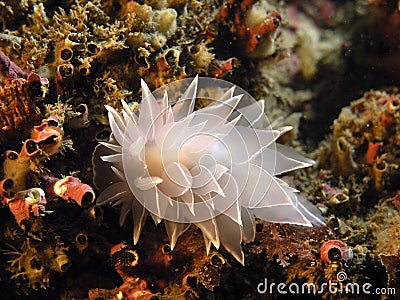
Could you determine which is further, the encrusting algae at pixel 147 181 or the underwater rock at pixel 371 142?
the underwater rock at pixel 371 142

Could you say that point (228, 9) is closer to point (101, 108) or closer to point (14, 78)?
point (101, 108)

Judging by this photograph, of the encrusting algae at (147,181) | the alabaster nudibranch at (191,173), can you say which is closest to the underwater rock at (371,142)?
the encrusting algae at (147,181)

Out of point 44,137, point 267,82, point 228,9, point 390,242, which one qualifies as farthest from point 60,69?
point 390,242

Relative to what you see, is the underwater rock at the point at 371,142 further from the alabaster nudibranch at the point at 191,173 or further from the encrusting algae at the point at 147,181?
the alabaster nudibranch at the point at 191,173

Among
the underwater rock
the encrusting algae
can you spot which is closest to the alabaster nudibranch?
the encrusting algae

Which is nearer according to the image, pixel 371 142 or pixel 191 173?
pixel 191 173

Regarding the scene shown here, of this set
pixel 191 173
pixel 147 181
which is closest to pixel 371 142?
pixel 191 173

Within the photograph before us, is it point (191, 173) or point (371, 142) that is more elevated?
point (191, 173)

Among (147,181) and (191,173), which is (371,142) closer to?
(191,173)

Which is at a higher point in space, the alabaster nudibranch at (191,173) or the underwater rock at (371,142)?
the alabaster nudibranch at (191,173)
